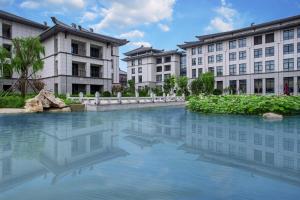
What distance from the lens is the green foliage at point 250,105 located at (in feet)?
43.5

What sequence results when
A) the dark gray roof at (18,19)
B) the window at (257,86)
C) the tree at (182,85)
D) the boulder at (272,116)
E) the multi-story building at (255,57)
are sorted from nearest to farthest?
the boulder at (272,116) → the dark gray roof at (18,19) → the multi-story building at (255,57) → the tree at (182,85) → the window at (257,86)

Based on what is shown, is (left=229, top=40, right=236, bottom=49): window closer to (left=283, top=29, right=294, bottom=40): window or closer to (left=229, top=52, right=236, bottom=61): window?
(left=229, top=52, right=236, bottom=61): window

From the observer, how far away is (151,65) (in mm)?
54719

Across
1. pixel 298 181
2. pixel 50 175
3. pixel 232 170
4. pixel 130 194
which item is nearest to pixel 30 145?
pixel 50 175

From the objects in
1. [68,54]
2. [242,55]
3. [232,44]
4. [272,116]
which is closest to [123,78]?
[232,44]

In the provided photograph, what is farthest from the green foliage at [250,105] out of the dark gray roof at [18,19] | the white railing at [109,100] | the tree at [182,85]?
the dark gray roof at [18,19]

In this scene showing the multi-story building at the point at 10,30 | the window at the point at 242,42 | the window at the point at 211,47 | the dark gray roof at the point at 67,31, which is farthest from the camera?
the window at the point at 211,47

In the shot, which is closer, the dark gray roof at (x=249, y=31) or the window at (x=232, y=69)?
the dark gray roof at (x=249, y=31)

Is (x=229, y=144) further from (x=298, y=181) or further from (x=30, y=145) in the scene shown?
(x=30, y=145)

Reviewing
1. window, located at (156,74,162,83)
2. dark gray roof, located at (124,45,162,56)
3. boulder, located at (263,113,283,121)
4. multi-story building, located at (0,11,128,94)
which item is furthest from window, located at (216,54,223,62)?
boulder, located at (263,113,283,121)

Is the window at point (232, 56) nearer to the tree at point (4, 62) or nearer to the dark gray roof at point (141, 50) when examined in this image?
the dark gray roof at point (141, 50)

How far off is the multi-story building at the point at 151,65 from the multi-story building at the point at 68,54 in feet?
69.6

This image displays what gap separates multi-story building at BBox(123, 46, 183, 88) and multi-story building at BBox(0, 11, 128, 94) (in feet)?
69.6

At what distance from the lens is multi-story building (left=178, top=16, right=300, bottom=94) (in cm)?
3628
